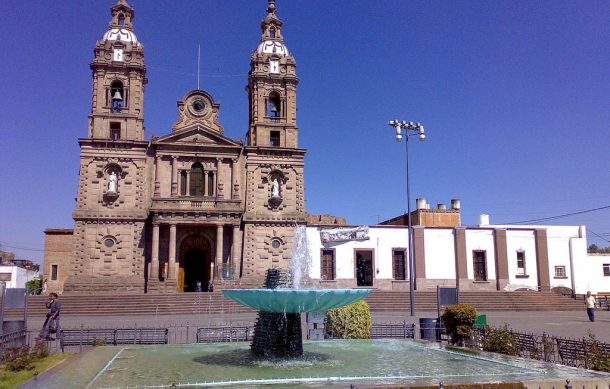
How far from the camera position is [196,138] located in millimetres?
40375

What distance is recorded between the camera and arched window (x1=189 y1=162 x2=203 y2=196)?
132ft

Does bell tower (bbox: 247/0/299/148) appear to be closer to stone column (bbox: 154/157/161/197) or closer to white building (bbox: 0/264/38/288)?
stone column (bbox: 154/157/161/197)

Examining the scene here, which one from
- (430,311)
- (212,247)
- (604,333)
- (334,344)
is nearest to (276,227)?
(212,247)

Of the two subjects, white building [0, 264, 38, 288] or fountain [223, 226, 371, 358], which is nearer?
fountain [223, 226, 371, 358]

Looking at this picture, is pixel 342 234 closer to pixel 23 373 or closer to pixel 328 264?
pixel 328 264

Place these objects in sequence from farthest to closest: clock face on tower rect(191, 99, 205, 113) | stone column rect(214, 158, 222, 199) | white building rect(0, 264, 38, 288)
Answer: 1. white building rect(0, 264, 38, 288)
2. clock face on tower rect(191, 99, 205, 113)
3. stone column rect(214, 158, 222, 199)

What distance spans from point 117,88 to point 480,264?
2992 centimetres

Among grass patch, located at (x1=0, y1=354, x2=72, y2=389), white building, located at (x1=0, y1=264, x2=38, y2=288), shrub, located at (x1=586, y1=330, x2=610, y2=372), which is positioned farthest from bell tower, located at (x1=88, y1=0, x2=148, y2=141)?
shrub, located at (x1=586, y1=330, x2=610, y2=372)

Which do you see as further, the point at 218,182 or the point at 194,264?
the point at 194,264

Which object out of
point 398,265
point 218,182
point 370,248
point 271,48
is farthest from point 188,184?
point 398,265

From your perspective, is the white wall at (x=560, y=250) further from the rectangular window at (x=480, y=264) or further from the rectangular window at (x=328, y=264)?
the rectangular window at (x=328, y=264)

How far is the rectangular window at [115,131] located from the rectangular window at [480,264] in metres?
27.8

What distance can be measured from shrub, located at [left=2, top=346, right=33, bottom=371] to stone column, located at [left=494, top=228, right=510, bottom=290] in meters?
37.0

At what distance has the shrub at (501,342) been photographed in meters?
12.9
